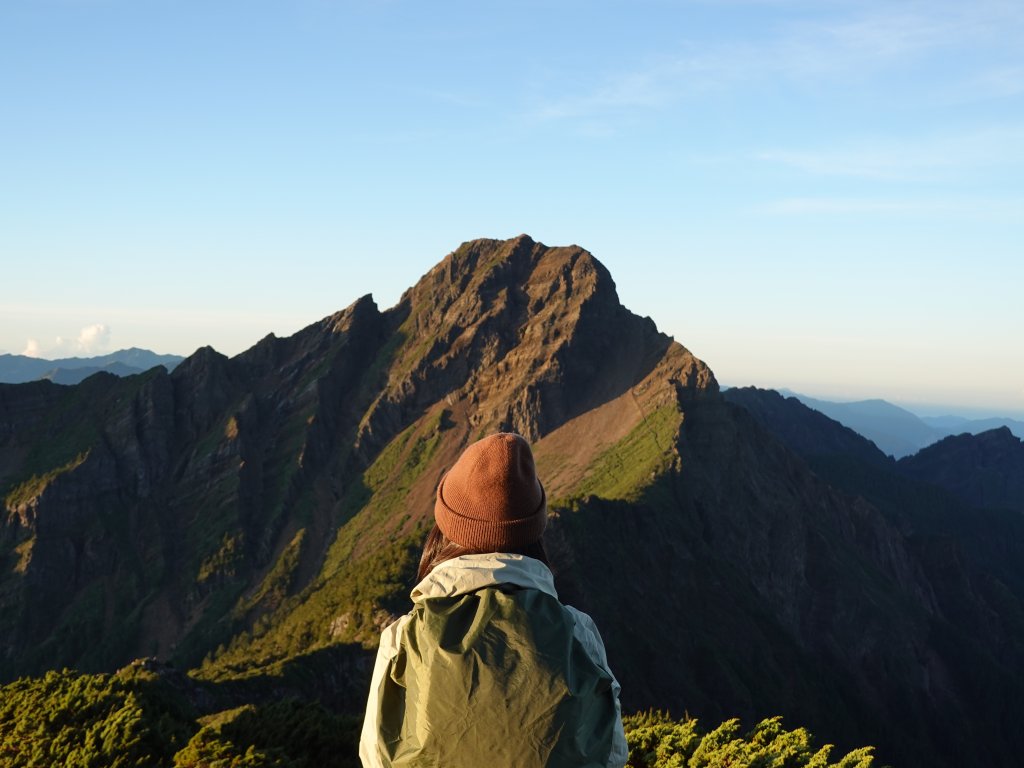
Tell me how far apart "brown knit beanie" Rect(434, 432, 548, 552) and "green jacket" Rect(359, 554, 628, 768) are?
0.46m

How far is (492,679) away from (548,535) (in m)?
75.9

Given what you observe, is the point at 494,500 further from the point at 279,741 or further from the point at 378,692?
the point at 279,741

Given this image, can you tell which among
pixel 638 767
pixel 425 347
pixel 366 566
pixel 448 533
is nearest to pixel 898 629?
pixel 366 566

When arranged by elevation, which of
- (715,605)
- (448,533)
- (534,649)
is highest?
(448,533)

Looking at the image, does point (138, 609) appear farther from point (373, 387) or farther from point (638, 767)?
point (638, 767)

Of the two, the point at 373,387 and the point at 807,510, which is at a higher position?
the point at 373,387

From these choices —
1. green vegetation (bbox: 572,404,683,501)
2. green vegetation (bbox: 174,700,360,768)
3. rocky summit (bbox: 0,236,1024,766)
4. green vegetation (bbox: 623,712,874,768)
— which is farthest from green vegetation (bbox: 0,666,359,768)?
green vegetation (bbox: 572,404,683,501)

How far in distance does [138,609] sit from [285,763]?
4878 inches

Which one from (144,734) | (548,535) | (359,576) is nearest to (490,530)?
(144,734)

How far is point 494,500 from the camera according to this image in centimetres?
609

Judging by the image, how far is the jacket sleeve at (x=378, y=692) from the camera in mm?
5648

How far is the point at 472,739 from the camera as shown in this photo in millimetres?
5285

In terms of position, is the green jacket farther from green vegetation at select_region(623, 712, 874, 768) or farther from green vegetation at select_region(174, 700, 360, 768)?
green vegetation at select_region(174, 700, 360, 768)

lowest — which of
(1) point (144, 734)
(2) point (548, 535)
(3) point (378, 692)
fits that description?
(2) point (548, 535)
